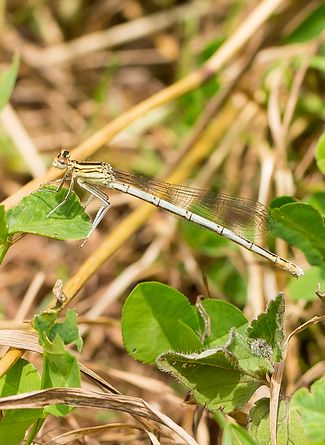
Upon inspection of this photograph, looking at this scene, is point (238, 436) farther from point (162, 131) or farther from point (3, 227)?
point (162, 131)

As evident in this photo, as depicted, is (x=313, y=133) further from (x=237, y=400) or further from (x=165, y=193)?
(x=237, y=400)

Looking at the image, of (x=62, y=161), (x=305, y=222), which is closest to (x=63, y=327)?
(x=305, y=222)

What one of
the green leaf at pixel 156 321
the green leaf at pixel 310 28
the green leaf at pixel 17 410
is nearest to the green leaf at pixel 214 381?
the green leaf at pixel 156 321

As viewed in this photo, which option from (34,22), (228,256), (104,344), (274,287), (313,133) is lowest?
(104,344)

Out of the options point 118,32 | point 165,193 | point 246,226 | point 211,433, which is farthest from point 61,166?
point 118,32

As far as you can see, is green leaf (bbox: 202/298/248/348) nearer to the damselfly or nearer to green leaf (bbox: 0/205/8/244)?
green leaf (bbox: 0/205/8/244)
